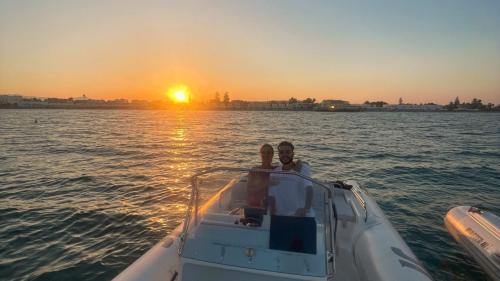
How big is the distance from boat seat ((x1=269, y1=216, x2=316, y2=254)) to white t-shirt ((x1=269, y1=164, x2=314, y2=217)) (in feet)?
1.06

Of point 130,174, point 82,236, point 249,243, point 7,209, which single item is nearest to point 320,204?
point 249,243

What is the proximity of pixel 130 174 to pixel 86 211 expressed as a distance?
4.75 metres

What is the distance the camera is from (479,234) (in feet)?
22.1

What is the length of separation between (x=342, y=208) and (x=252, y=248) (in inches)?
155

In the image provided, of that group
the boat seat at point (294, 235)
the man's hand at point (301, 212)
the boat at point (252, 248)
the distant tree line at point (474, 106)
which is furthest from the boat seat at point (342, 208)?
the distant tree line at point (474, 106)

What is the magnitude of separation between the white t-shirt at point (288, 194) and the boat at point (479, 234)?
3.98 m

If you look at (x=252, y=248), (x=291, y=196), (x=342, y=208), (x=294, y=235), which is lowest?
(x=342, y=208)

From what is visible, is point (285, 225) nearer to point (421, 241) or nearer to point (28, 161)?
point (421, 241)

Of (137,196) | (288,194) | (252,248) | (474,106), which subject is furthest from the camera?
(474,106)


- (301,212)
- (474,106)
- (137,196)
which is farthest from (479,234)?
(474,106)

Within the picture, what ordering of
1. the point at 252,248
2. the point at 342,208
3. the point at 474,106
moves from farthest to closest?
the point at 474,106
the point at 342,208
the point at 252,248

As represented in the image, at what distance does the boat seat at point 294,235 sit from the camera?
3742mm

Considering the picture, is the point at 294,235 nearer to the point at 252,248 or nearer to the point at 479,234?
the point at 252,248

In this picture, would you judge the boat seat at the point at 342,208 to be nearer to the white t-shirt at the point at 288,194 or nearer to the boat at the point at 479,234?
the white t-shirt at the point at 288,194
